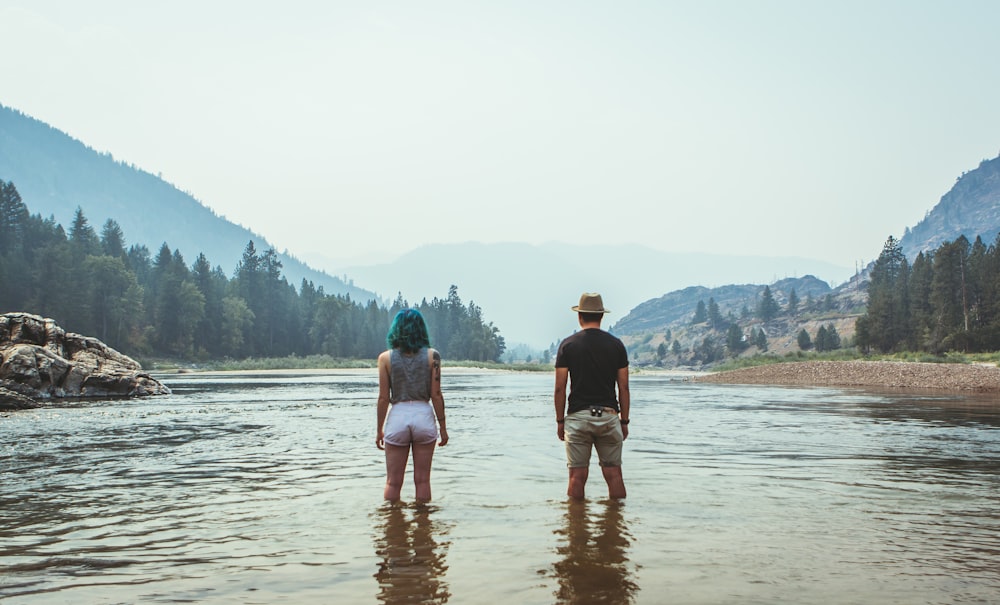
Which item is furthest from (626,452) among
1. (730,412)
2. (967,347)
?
(967,347)

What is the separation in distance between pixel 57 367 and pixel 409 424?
33021 mm

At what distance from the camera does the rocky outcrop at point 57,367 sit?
3284cm

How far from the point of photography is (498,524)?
8820mm

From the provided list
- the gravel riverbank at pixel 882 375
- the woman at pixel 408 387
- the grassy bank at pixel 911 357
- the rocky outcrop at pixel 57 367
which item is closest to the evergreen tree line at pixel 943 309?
the grassy bank at pixel 911 357

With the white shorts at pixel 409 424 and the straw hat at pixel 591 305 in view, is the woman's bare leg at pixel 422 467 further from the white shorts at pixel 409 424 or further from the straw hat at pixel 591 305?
the straw hat at pixel 591 305

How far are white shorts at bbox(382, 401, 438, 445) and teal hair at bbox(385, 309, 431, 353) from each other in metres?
0.69

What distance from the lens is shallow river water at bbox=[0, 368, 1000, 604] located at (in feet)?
20.3

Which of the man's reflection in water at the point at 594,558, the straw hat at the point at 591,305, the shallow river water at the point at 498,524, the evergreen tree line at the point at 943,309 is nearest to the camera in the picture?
the man's reflection in water at the point at 594,558

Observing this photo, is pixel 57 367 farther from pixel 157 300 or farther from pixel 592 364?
pixel 157 300

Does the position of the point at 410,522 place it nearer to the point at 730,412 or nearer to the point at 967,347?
the point at 730,412

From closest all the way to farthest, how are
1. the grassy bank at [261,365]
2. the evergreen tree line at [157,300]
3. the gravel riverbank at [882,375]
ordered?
the gravel riverbank at [882,375], the evergreen tree line at [157,300], the grassy bank at [261,365]

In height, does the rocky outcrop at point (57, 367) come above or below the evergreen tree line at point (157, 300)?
below

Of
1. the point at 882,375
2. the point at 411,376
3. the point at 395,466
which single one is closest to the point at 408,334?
the point at 411,376

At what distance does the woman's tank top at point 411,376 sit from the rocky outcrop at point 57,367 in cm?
2698
